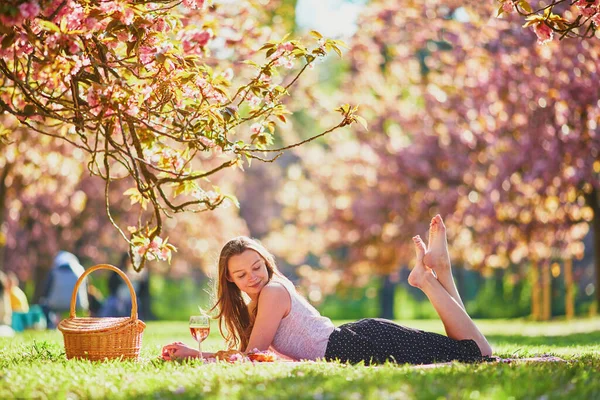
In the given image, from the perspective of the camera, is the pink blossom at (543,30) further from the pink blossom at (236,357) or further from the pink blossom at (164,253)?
the pink blossom at (164,253)

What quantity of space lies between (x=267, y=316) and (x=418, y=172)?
13340 millimetres

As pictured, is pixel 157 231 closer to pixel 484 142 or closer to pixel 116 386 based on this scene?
pixel 116 386

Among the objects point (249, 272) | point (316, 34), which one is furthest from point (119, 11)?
point (249, 272)

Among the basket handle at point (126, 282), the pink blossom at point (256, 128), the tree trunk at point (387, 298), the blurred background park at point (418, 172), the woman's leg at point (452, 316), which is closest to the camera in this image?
the basket handle at point (126, 282)

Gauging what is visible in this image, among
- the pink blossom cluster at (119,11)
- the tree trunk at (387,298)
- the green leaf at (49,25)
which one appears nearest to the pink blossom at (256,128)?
the pink blossom cluster at (119,11)

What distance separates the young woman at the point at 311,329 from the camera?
5.81 metres

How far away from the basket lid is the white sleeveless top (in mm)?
993

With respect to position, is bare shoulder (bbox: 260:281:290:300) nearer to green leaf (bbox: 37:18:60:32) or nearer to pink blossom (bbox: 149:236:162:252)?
pink blossom (bbox: 149:236:162:252)

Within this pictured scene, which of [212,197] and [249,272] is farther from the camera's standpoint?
[212,197]

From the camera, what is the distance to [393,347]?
19.1 feet

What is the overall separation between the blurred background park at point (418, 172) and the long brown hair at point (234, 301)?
3.30 ft

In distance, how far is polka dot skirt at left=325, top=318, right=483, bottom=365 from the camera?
19.0 ft

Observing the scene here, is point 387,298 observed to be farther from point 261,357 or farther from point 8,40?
point 8,40

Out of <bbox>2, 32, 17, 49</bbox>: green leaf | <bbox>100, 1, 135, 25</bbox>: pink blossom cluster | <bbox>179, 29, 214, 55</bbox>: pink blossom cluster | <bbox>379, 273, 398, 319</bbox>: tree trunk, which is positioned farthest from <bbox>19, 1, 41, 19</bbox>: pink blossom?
<bbox>379, 273, 398, 319</bbox>: tree trunk
